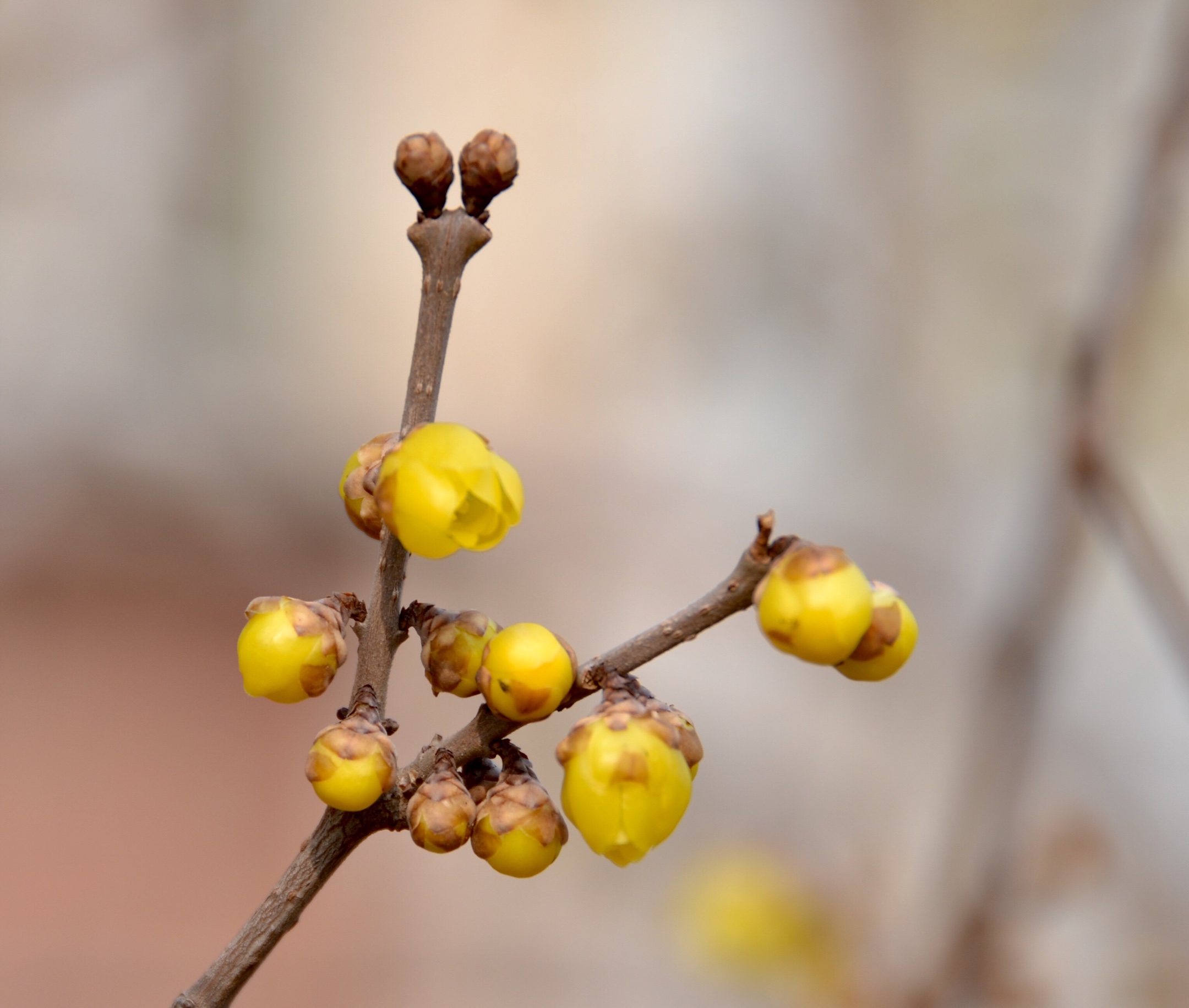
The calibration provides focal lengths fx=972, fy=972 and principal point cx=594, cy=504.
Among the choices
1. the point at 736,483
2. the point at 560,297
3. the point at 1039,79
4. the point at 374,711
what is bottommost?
the point at 736,483

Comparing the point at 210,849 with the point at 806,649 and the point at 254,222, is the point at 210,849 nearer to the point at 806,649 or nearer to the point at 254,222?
the point at 254,222

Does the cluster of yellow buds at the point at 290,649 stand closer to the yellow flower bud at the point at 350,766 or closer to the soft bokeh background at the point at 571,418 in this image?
the yellow flower bud at the point at 350,766

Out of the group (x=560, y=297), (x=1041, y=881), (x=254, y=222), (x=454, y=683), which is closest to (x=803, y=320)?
(x=560, y=297)

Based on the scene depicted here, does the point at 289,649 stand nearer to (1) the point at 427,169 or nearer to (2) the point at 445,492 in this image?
(2) the point at 445,492

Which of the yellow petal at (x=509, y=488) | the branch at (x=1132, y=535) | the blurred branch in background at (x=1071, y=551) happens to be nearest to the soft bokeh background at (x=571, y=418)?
the blurred branch in background at (x=1071, y=551)

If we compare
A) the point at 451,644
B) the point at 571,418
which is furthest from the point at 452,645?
A: the point at 571,418

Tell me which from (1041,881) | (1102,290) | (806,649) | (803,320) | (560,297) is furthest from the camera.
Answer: (560,297)

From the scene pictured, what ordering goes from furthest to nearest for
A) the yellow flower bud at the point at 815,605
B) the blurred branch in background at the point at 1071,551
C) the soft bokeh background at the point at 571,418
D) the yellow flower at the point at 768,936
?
the soft bokeh background at the point at 571,418 < the yellow flower at the point at 768,936 < the blurred branch in background at the point at 1071,551 < the yellow flower bud at the point at 815,605
